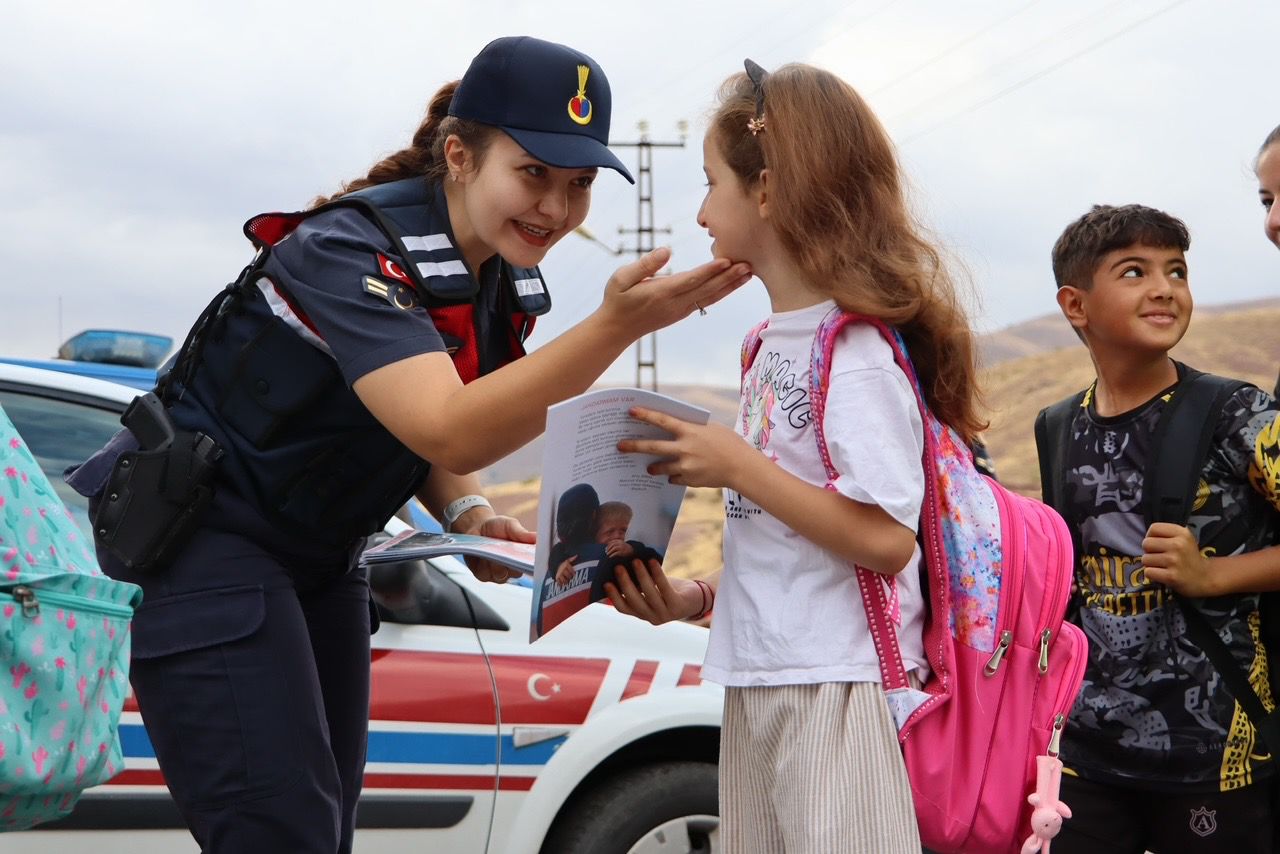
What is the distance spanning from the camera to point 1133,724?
2795 millimetres

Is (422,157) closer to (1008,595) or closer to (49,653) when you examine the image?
(49,653)

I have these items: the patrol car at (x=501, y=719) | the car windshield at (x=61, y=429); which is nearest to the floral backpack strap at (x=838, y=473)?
the patrol car at (x=501, y=719)

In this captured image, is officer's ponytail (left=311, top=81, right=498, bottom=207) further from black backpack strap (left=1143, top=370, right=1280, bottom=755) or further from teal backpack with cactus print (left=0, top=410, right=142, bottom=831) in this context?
black backpack strap (left=1143, top=370, right=1280, bottom=755)

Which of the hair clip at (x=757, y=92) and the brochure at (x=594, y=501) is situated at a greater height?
the hair clip at (x=757, y=92)

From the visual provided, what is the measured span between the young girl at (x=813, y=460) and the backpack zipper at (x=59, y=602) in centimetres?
75

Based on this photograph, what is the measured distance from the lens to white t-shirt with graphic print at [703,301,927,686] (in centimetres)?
195

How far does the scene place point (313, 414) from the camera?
235 cm

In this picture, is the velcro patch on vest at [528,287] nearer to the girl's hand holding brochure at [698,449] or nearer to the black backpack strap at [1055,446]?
the girl's hand holding brochure at [698,449]

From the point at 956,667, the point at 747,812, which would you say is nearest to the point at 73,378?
the point at 747,812

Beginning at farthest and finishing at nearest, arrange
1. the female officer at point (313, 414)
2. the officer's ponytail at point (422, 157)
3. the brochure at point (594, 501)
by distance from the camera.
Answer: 1. the officer's ponytail at point (422, 157)
2. the female officer at point (313, 414)
3. the brochure at point (594, 501)

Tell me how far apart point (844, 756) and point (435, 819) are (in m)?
1.87

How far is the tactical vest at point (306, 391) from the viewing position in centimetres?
232

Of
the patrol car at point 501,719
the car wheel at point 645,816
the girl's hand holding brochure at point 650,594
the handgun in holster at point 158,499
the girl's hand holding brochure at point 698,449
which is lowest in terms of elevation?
the car wheel at point 645,816

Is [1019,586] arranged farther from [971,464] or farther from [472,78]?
[472,78]
